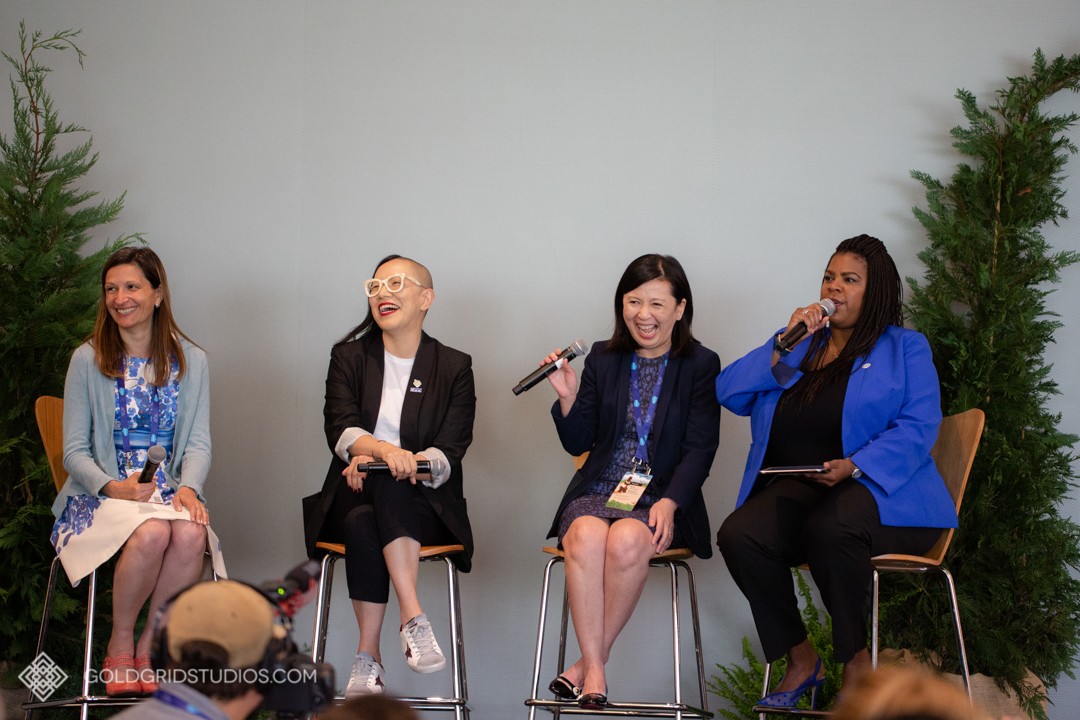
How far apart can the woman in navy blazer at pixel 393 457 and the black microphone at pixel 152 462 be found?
1.69 ft

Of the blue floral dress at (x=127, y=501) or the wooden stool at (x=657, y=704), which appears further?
the blue floral dress at (x=127, y=501)

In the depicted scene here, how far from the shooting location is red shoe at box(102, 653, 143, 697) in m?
3.11

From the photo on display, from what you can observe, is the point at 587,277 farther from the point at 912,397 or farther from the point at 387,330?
the point at 912,397

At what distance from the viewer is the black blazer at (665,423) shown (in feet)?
11.3

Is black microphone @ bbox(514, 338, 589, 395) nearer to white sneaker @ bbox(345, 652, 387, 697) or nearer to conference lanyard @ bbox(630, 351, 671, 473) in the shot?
conference lanyard @ bbox(630, 351, 671, 473)

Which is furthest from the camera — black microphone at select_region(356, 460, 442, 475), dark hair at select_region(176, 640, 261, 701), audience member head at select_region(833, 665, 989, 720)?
black microphone at select_region(356, 460, 442, 475)

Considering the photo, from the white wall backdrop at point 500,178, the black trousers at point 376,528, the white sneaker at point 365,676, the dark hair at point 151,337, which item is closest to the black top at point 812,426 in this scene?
the white wall backdrop at point 500,178

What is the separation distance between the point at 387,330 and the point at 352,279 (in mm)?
753

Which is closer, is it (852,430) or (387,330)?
(852,430)

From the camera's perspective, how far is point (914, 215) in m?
4.02

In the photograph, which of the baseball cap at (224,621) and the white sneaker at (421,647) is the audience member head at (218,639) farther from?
the white sneaker at (421,647)

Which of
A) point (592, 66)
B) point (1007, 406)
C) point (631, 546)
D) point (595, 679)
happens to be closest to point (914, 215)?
point (1007, 406)

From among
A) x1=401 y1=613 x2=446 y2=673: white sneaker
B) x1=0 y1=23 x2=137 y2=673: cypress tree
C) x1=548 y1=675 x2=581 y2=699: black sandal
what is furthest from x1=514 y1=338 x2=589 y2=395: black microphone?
x1=0 y1=23 x2=137 y2=673: cypress tree

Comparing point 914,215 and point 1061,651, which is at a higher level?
point 914,215
